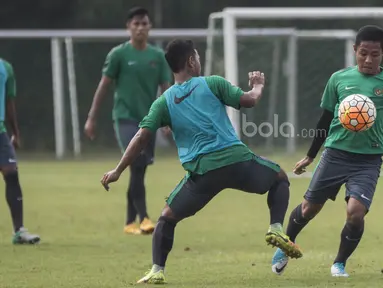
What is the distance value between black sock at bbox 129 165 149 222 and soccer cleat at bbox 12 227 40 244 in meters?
1.38

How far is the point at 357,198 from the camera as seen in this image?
8898 millimetres

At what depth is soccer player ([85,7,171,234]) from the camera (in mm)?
13047

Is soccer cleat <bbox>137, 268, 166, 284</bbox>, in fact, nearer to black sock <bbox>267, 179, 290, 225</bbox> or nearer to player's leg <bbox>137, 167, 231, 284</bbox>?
player's leg <bbox>137, 167, 231, 284</bbox>

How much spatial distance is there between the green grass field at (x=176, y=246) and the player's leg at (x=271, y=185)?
420 mm

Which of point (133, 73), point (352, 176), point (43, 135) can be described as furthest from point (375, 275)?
point (43, 135)

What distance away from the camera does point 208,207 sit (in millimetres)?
15828

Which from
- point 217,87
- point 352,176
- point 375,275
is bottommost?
point 375,275

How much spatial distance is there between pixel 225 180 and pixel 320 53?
489 inches

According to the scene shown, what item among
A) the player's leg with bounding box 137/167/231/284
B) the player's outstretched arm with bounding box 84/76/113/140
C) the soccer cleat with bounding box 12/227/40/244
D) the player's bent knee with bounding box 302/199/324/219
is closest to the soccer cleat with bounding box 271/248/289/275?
the player's bent knee with bounding box 302/199/324/219

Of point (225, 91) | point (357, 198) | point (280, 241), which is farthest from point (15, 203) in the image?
point (357, 198)

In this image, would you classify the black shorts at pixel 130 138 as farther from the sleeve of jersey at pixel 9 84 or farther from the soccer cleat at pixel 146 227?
the sleeve of jersey at pixel 9 84

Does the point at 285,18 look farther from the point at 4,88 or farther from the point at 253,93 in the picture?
the point at 253,93

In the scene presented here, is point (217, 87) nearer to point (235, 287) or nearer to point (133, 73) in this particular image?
point (235, 287)

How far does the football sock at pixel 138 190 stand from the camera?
42.3ft
